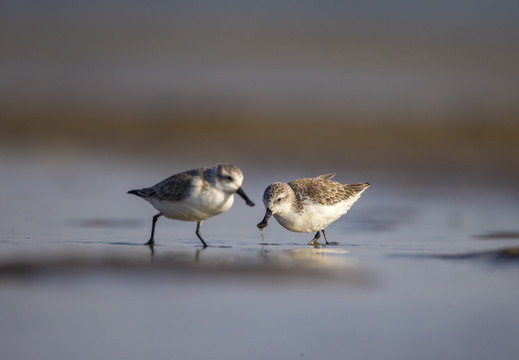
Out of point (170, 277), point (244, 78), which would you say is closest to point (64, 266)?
point (170, 277)

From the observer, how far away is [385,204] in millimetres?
13117

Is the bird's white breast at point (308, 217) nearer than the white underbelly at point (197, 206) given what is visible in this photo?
No

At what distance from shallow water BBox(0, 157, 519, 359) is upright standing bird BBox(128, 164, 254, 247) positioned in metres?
0.39

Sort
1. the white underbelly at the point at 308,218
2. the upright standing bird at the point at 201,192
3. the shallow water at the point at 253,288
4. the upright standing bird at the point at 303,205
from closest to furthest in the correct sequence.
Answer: the shallow water at the point at 253,288 < the upright standing bird at the point at 201,192 < the upright standing bird at the point at 303,205 < the white underbelly at the point at 308,218

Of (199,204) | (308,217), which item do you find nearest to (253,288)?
(199,204)

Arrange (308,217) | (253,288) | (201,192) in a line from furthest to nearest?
(308,217)
(201,192)
(253,288)

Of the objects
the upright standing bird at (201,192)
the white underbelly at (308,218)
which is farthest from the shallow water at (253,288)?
the upright standing bird at (201,192)

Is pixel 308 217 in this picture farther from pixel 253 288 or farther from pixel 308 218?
pixel 253 288

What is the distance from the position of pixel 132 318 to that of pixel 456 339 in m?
2.15

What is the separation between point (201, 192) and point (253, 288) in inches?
90.5

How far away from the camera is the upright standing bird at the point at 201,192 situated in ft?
28.5

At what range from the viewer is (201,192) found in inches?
342

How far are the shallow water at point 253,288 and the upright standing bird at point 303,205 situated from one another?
0.99 feet

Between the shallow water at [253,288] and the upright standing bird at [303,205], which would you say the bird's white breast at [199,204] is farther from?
the upright standing bird at [303,205]
